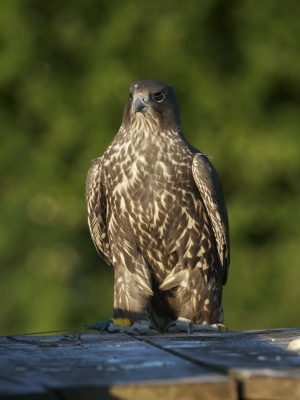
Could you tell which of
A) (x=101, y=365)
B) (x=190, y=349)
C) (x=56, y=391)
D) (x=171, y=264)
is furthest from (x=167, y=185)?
(x=56, y=391)

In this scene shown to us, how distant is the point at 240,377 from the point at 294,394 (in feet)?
0.41

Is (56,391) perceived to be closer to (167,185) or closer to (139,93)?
(167,185)

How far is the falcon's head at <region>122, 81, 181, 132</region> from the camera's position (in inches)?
147

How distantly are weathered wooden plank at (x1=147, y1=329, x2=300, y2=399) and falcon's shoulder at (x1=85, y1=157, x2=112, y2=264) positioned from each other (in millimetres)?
1044

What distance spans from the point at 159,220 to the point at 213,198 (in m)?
0.28

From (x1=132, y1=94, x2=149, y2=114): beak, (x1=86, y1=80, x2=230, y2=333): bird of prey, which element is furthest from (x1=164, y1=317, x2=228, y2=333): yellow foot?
(x1=132, y1=94, x2=149, y2=114): beak

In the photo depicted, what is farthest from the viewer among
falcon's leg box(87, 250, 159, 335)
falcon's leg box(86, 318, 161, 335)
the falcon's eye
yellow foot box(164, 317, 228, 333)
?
the falcon's eye

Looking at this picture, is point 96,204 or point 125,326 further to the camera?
point 96,204

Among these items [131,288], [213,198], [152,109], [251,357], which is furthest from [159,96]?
[251,357]

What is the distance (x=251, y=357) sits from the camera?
2.15m

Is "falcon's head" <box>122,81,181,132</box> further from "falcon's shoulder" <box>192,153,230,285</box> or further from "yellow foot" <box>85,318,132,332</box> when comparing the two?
"yellow foot" <box>85,318,132,332</box>

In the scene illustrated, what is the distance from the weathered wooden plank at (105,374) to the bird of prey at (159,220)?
44.8 inches

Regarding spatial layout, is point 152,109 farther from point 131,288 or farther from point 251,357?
point 251,357

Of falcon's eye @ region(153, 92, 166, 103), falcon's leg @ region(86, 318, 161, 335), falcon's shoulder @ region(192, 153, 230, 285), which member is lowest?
falcon's leg @ region(86, 318, 161, 335)
